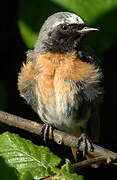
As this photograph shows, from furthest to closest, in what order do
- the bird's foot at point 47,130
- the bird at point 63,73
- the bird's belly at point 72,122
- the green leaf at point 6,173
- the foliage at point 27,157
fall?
the bird's belly at point 72,122 < the bird's foot at point 47,130 < the bird at point 63,73 < the foliage at point 27,157 < the green leaf at point 6,173

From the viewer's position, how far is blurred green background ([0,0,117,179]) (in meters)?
4.39

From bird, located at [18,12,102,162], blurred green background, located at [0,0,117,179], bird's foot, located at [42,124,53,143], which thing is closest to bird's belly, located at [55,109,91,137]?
bird, located at [18,12,102,162]

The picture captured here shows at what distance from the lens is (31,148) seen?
287 centimetres

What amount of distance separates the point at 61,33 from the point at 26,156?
1.73 meters

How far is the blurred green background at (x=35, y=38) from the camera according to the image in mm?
4395

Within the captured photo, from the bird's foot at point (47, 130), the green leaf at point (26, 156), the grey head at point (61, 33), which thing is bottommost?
the bird's foot at point (47, 130)

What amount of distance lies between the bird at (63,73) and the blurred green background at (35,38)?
30 centimetres

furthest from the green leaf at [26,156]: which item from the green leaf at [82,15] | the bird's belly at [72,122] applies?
the green leaf at [82,15]

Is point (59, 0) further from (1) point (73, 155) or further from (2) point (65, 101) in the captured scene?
(1) point (73, 155)

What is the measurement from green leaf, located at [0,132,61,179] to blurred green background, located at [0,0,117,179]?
5.84 feet

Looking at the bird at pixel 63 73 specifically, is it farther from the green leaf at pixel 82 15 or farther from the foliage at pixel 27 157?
the foliage at pixel 27 157

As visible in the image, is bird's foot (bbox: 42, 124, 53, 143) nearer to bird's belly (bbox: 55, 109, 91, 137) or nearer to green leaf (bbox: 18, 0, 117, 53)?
bird's belly (bbox: 55, 109, 91, 137)

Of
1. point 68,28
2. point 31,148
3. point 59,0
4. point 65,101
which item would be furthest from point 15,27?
point 31,148

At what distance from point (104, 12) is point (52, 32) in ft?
2.35
